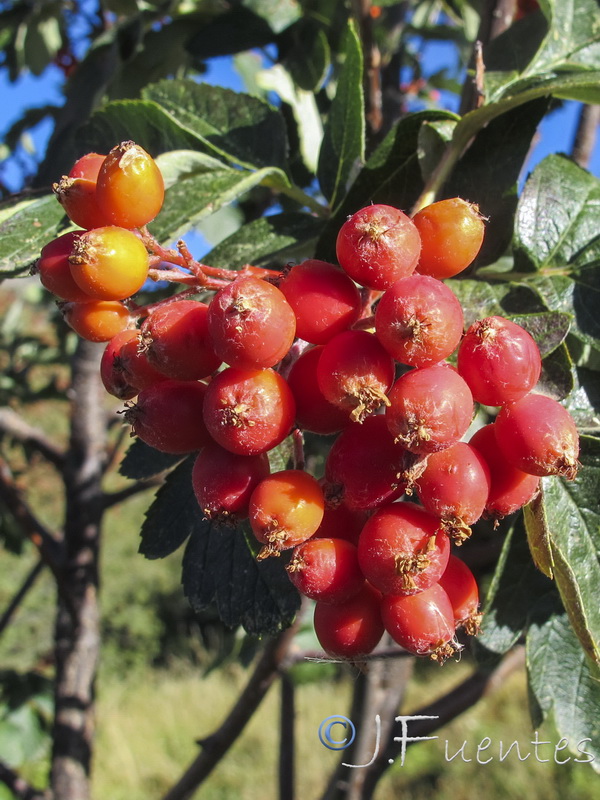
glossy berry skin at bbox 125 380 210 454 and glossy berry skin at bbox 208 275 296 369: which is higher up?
glossy berry skin at bbox 208 275 296 369

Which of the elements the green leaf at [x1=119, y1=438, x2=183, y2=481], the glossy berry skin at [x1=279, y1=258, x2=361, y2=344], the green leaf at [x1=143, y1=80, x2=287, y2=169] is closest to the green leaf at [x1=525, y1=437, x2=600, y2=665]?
the glossy berry skin at [x1=279, y1=258, x2=361, y2=344]

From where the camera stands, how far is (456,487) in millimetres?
671

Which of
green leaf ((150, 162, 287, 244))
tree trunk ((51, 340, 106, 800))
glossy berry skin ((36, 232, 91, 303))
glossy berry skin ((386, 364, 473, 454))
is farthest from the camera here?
tree trunk ((51, 340, 106, 800))

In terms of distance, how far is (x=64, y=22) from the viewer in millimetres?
2699

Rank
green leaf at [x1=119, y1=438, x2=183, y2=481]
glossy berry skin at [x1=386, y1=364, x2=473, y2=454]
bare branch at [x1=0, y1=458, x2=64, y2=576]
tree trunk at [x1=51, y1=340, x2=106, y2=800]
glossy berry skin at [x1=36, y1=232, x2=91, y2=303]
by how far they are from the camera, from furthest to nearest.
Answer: bare branch at [x1=0, y1=458, x2=64, y2=576], tree trunk at [x1=51, y1=340, x2=106, y2=800], green leaf at [x1=119, y1=438, x2=183, y2=481], glossy berry skin at [x1=36, y1=232, x2=91, y2=303], glossy berry skin at [x1=386, y1=364, x2=473, y2=454]

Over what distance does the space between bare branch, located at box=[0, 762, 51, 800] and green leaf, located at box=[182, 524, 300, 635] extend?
1.30 metres

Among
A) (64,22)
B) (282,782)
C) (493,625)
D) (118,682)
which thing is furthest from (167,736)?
(493,625)

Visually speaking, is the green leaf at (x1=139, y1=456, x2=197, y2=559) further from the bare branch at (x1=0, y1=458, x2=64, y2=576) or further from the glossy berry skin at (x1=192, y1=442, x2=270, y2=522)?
the bare branch at (x1=0, y1=458, x2=64, y2=576)

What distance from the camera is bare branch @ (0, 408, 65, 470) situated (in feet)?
6.93

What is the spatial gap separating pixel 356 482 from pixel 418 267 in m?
0.25

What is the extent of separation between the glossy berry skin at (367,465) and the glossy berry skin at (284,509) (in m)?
0.03

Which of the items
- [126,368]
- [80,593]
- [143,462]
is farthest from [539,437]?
[80,593]

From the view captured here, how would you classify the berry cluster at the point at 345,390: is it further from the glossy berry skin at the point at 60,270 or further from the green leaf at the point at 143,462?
the green leaf at the point at 143,462

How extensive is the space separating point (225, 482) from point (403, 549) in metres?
0.19
